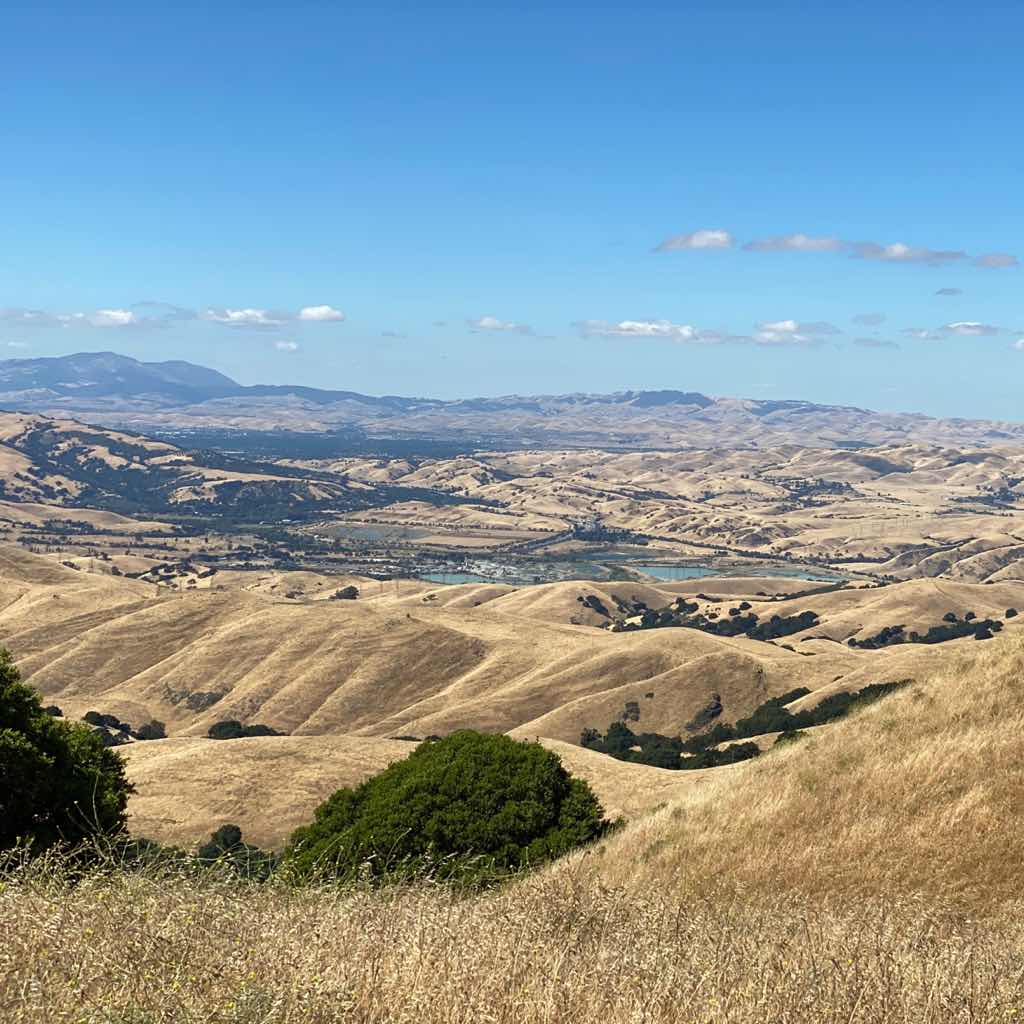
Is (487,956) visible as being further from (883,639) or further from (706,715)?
(883,639)

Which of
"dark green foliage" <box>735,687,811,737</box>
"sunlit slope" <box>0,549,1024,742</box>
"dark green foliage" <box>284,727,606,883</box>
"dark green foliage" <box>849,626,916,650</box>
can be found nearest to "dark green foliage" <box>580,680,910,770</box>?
"dark green foliage" <box>735,687,811,737</box>

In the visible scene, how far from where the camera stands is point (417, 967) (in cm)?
884

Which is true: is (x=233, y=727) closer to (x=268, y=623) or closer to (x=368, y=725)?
(x=368, y=725)

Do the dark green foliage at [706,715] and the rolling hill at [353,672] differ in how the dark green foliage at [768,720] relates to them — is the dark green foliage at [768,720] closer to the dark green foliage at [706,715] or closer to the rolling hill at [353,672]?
the rolling hill at [353,672]

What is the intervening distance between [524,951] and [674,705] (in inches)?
3737

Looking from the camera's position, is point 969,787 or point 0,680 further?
point 0,680

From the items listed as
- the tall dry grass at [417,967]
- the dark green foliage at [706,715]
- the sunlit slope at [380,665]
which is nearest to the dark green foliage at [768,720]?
the sunlit slope at [380,665]

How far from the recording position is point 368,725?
10712 centimetres

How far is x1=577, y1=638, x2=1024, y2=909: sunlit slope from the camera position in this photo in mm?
18828

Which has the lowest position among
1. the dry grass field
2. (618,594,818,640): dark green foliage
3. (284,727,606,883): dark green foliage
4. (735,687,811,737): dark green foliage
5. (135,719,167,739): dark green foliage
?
(135,719,167,739): dark green foliage

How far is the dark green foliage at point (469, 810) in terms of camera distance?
1203 inches

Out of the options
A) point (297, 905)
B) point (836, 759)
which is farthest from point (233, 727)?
point (297, 905)

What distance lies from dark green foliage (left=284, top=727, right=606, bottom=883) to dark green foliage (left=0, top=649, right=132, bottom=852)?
6216mm

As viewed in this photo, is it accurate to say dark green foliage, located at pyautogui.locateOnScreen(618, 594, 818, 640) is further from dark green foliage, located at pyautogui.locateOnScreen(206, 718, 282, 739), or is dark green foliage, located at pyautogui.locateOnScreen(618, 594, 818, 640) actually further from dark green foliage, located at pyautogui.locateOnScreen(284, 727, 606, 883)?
dark green foliage, located at pyautogui.locateOnScreen(284, 727, 606, 883)
